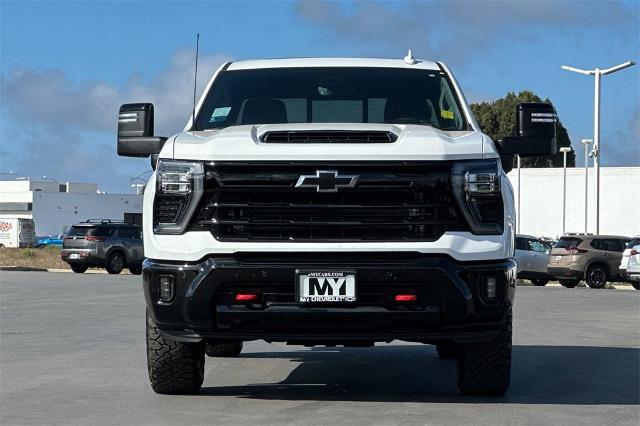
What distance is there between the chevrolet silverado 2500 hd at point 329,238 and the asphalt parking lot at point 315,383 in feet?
1.73

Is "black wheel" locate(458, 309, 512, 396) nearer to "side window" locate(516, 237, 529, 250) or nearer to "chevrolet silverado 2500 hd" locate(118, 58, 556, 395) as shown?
"chevrolet silverado 2500 hd" locate(118, 58, 556, 395)

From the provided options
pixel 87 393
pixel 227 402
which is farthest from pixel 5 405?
pixel 227 402

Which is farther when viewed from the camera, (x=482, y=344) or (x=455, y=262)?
(x=482, y=344)

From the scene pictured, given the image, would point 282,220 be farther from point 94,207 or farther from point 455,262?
point 94,207

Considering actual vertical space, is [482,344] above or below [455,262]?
below

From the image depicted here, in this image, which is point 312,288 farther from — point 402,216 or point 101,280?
point 101,280

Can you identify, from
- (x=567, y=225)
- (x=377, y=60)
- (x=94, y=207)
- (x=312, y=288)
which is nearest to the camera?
(x=312, y=288)

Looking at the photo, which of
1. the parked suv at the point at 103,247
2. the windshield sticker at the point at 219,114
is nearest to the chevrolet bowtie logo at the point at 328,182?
the windshield sticker at the point at 219,114

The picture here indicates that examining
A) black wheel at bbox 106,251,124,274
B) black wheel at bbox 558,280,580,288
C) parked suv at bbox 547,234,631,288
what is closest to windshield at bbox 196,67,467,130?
parked suv at bbox 547,234,631,288

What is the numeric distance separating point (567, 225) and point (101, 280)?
175ft

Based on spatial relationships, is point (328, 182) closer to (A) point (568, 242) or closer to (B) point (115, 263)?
(A) point (568, 242)

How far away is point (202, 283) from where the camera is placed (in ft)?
25.5

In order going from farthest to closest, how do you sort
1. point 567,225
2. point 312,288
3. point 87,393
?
1. point 567,225
2. point 87,393
3. point 312,288

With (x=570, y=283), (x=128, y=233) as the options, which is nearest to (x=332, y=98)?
(x=570, y=283)
